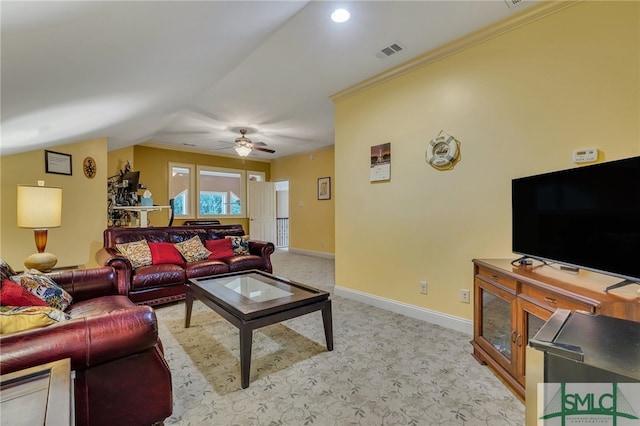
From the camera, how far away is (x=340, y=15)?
7.43 ft

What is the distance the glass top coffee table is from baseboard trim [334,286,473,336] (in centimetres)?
117

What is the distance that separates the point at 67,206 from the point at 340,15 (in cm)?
457

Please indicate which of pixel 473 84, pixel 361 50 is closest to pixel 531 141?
pixel 473 84

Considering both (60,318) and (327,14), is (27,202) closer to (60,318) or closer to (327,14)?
(60,318)

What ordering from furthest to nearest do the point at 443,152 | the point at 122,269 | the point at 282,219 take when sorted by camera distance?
the point at 282,219
the point at 122,269
the point at 443,152

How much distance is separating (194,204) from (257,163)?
86.4 inches

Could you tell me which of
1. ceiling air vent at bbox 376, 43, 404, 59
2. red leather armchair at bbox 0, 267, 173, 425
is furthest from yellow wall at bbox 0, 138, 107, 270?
ceiling air vent at bbox 376, 43, 404, 59

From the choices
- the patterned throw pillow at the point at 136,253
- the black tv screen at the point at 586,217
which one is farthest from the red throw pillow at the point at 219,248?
the black tv screen at the point at 586,217

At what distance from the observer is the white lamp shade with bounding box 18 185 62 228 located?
2.75 meters

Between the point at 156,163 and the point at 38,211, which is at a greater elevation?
the point at 156,163

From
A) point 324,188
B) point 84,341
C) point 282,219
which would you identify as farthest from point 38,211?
point 282,219

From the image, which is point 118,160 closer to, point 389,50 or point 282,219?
point 282,219

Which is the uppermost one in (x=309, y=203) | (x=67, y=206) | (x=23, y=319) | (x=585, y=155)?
Answer: (x=585, y=155)

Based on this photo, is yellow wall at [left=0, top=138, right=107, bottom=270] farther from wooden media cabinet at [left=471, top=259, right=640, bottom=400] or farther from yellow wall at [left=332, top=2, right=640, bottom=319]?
wooden media cabinet at [left=471, top=259, right=640, bottom=400]
